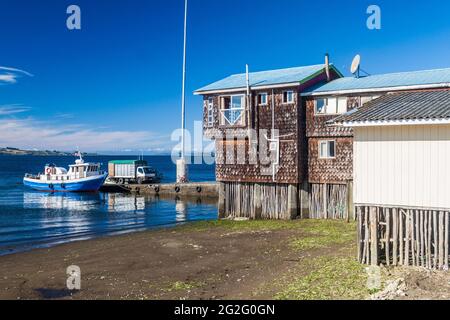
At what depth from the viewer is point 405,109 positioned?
1833cm

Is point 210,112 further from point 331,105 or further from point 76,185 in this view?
point 76,185

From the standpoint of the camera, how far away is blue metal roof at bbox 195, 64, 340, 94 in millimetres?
34416

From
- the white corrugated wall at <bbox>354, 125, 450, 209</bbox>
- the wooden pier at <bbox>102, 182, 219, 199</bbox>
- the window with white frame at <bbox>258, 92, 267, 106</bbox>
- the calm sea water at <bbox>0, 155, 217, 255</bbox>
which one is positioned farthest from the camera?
the wooden pier at <bbox>102, 182, 219, 199</bbox>

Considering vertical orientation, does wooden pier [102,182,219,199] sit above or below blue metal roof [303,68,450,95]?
below

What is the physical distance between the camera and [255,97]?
35469mm

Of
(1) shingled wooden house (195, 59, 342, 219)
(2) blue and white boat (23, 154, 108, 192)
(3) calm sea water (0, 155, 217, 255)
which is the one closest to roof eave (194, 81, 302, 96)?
(1) shingled wooden house (195, 59, 342, 219)

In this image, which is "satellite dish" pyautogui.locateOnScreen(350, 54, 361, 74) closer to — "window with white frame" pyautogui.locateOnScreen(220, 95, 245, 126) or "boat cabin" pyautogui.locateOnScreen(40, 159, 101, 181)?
"window with white frame" pyautogui.locateOnScreen(220, 95, 245, 126)

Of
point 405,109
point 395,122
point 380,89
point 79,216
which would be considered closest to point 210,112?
point 380,89

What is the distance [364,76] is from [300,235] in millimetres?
13760

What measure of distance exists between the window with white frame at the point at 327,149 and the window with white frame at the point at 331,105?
2.13 m

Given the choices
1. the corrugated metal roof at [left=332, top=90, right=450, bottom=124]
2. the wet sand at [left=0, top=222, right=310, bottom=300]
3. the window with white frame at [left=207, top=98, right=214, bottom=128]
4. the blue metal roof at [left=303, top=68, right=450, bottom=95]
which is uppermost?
the blue metal roof at [left=303, top=68, right=450, bottom=95]

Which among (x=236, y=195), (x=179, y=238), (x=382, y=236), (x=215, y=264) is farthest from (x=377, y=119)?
(x=236, y=195)

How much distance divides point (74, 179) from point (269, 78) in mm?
52935

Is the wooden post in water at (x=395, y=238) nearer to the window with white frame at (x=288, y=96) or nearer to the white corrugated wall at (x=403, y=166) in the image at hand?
the white corrugated wall at (x=403, y=166)
